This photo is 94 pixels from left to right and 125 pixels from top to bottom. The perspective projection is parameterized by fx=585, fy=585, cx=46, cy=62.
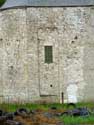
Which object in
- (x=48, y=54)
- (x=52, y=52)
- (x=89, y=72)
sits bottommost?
(x=89, y=72)

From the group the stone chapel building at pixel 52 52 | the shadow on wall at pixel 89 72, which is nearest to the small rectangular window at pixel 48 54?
the stone chapel building at pixel 52 52

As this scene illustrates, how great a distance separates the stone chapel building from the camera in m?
38.5

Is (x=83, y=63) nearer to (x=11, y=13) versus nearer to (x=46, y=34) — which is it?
(x=46, y=34)

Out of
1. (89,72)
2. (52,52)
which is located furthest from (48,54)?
(89,72)

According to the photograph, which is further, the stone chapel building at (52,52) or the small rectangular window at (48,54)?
the small rectangular window at (48,54)

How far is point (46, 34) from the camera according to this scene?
38719 mm

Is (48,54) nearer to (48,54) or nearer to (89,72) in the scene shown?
(48,54)

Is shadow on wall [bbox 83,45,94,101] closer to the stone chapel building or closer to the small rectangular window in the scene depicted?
the stone chapel building

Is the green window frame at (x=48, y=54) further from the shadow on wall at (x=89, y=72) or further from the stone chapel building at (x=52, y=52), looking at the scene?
the shadow on wall at (x=89, y=72)

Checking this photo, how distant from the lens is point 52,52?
38.8 metres

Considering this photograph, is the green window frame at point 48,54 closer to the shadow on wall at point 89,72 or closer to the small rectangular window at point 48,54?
the small rectangular window at point 48,54

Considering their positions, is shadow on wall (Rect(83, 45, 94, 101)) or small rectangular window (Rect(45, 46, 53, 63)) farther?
small rectangular window (Rect(45, 46, 53, 63))

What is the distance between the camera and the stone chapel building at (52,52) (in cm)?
3847

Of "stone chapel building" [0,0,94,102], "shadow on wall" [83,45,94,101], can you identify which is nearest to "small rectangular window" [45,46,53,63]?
"stone chapel building" [0,0,94,102]
